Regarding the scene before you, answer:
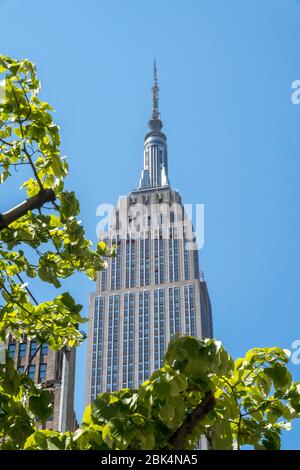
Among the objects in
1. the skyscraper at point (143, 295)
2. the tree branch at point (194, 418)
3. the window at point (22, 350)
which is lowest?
the tree branch at point (194, 418)

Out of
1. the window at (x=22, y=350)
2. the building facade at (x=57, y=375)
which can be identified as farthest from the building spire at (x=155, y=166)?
the building facade at (x=57, y=375)

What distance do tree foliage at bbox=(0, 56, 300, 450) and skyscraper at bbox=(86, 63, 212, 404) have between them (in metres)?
134

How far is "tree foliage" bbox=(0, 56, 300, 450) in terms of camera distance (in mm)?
4926

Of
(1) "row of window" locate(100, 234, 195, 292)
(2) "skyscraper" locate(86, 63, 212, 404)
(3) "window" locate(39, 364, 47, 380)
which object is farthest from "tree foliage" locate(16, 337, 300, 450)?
(1) "row of window" locate(100, 234, 195, 292)

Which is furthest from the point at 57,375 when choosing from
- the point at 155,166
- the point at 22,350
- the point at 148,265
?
the point at 155,166

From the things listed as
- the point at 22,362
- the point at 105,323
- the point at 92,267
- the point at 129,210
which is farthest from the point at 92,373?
the point at 92,267

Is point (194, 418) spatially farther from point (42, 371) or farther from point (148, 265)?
point (148, 265)

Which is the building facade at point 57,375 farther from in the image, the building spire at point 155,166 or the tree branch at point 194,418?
the building spire at point 155,166

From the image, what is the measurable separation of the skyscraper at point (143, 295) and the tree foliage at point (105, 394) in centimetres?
13405

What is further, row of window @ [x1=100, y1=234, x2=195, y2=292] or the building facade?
row of window @ [x1=100, y1=234, x2=195, y2=292]

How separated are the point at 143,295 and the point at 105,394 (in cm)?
14750

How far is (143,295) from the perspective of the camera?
499ft

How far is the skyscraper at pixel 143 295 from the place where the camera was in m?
144

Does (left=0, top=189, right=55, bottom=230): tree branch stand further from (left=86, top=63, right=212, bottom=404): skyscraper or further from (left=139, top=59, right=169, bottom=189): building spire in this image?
(left=139, top=59, right=169, bottom=189): building spire
